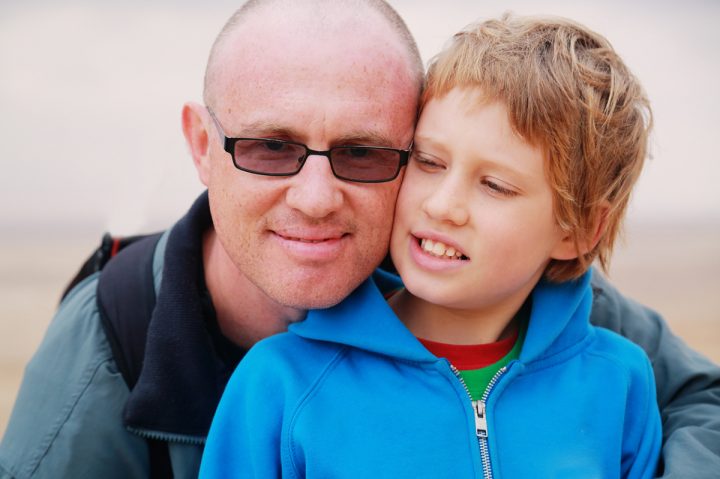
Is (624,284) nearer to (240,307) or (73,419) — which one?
(240,307)

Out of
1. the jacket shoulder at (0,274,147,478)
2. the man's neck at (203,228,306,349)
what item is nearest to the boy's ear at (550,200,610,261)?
the man's neck at (203,228,306,349)

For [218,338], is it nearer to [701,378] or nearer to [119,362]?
[119,362]

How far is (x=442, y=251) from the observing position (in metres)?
2.25

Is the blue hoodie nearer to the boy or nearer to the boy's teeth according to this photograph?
the boy

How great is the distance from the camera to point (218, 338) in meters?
2.90

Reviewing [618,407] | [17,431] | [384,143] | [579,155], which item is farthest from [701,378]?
[17,431]

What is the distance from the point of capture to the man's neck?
116 inches

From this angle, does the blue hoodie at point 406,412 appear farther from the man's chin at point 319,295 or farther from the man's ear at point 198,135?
the man's ear at point 198,135

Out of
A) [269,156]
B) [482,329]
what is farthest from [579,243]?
[269,156]

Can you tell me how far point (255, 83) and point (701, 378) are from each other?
68.2 inches

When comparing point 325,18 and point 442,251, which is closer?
point 442,251

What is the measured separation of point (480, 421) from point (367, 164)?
77cm

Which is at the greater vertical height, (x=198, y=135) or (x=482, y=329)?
(x=198, y=135)

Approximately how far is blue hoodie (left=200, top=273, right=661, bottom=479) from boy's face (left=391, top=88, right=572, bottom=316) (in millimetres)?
187
